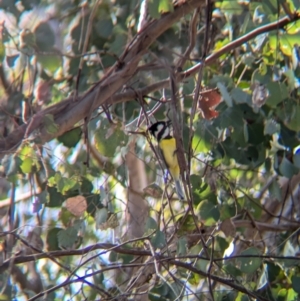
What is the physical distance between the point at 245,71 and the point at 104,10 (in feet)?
2.09

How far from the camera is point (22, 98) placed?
284cm

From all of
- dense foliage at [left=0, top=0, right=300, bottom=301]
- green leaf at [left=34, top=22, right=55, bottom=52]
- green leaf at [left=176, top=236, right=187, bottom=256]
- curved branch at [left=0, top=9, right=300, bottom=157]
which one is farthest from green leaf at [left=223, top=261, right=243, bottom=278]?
green leaf at [left=34, top=22, right=55, bottom=52]

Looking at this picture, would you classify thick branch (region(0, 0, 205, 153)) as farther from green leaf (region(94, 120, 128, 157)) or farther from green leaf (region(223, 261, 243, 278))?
green leaf (region(223, 261, 243, 278))

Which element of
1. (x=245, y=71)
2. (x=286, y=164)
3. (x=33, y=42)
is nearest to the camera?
(x=33, y=42)

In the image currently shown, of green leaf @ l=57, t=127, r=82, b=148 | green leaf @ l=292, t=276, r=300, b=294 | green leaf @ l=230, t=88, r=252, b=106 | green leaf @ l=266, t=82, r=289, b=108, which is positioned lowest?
green leaf @ l=292, t=276, r=300, b=294

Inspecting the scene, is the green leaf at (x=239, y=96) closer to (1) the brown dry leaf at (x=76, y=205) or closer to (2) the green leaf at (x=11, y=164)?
(1) the brown dry leaf at (x=76, y=205)

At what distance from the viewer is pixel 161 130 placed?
2891 mm

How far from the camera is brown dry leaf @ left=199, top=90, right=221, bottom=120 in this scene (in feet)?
8.05

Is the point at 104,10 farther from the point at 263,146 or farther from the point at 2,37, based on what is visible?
the point at 2,37

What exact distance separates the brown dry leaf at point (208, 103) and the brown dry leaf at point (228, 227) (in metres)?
0.46

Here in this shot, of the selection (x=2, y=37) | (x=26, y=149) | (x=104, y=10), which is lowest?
(x=26, y=149)

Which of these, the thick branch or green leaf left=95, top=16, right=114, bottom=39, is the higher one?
green leaf left=95, top=16, right=114, bottom=39

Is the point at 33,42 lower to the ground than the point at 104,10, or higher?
lower

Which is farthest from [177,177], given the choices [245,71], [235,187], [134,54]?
[134,54]
